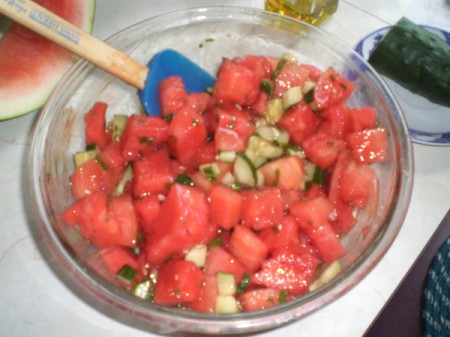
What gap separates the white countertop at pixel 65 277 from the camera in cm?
102

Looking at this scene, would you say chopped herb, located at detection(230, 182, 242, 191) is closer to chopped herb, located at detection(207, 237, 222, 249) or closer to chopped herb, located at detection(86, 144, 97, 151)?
chopped herb, located at detection(207, 237, 222, 249)

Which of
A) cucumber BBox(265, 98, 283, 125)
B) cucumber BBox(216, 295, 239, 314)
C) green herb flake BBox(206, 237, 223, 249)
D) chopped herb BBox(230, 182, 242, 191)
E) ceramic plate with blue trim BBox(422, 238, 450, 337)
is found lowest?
ceramic plate with blue trim BBox(422, 238, 450, 337)

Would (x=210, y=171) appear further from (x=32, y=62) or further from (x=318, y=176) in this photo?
(x=32, y=62)

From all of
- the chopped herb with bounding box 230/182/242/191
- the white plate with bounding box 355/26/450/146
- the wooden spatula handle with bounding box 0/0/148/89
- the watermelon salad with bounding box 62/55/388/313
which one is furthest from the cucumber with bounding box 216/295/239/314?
the white plate with bounding box 355/26/450/146

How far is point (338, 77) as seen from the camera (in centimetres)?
109

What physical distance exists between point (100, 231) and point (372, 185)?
1.94ft

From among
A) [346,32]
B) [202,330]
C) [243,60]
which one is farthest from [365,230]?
[346,32]

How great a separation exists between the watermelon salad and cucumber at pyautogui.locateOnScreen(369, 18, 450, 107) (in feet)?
0.93

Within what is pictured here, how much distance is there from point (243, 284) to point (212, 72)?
25.1 inches

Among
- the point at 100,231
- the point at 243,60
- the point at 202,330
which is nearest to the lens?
the point at 202,330

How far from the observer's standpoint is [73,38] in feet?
3.35

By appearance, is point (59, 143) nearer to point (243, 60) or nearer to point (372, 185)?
point (243, 60)

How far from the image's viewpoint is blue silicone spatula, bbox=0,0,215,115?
977 millimetres

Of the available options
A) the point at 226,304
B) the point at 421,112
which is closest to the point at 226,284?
the point at 226,304
